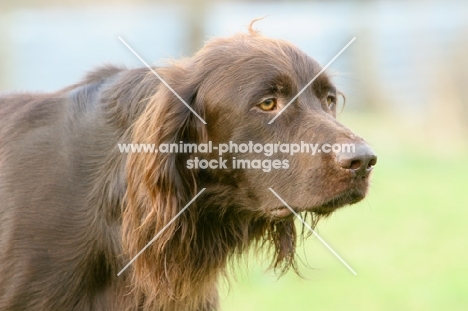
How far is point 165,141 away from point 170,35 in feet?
49.0

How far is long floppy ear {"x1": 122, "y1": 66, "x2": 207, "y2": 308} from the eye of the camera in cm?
402

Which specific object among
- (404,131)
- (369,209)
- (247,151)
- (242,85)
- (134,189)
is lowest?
(404,131)

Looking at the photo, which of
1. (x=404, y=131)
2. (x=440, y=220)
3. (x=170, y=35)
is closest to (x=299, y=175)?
(x=440, y=220)

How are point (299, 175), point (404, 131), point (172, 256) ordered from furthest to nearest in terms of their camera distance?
point (404, 131) < point (172, 256) < point (299, 175)

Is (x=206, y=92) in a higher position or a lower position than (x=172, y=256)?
higher

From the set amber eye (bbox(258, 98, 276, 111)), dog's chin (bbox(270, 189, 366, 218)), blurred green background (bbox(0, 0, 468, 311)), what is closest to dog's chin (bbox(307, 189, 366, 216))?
dog's chin (bbox(270, 189, 366, 218))

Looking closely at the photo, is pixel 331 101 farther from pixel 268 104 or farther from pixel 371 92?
pixel 371 92

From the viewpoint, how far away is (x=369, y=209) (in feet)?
32.6

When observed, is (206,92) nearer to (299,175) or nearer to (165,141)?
(165,141)

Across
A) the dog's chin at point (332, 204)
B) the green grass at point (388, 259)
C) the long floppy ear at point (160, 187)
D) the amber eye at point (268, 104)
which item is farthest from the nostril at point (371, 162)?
the green grass at point (388, 259)

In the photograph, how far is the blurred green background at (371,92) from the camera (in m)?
7.35

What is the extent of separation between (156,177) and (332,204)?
2.74ft

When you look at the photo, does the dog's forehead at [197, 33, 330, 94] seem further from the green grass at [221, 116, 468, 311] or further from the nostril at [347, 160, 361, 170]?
the green grass at [221, 116, 468, 311]

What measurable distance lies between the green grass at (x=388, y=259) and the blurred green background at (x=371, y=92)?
0.05 ft
